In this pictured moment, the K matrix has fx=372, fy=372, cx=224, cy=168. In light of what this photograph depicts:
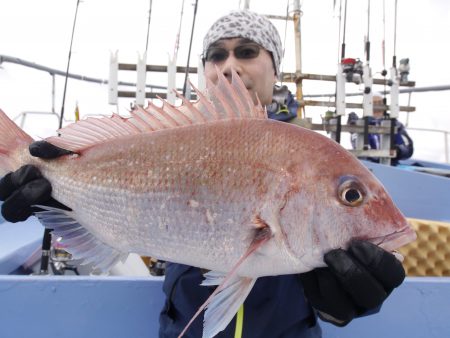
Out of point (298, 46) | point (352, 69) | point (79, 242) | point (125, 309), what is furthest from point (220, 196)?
point (298, 46)

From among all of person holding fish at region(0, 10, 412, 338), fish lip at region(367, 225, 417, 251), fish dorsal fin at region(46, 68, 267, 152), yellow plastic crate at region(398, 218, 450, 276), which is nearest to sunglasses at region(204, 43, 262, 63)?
person holding fish at region(0, 10, 412, 338)

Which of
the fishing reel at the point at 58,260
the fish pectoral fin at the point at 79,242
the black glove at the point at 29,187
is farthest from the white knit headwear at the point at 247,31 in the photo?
the fishing reel at the point at 58,260

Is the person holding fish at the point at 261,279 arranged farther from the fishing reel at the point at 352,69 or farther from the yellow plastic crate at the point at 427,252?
the fishing reel at the point at 352,69

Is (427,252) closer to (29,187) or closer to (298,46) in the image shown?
(29,187)

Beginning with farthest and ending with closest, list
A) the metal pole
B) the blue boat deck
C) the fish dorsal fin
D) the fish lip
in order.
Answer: the metal pole, the blue boat deck, the fish dorsal fin, the fish lip

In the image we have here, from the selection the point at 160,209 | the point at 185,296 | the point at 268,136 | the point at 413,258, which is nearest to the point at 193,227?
the point at 160,209

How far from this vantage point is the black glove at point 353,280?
2.61 ft

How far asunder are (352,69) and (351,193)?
4.75 m

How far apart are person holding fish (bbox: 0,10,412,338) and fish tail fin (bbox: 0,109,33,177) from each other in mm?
43

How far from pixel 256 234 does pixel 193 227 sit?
0.15 meters

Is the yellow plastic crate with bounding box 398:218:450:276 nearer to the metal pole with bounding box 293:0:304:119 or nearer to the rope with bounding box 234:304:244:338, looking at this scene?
the rope with bounding box 234:304:244:338

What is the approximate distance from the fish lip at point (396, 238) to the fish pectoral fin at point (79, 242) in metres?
0.64

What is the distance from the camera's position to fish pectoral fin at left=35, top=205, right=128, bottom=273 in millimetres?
1023

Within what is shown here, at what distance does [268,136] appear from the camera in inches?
34.4
